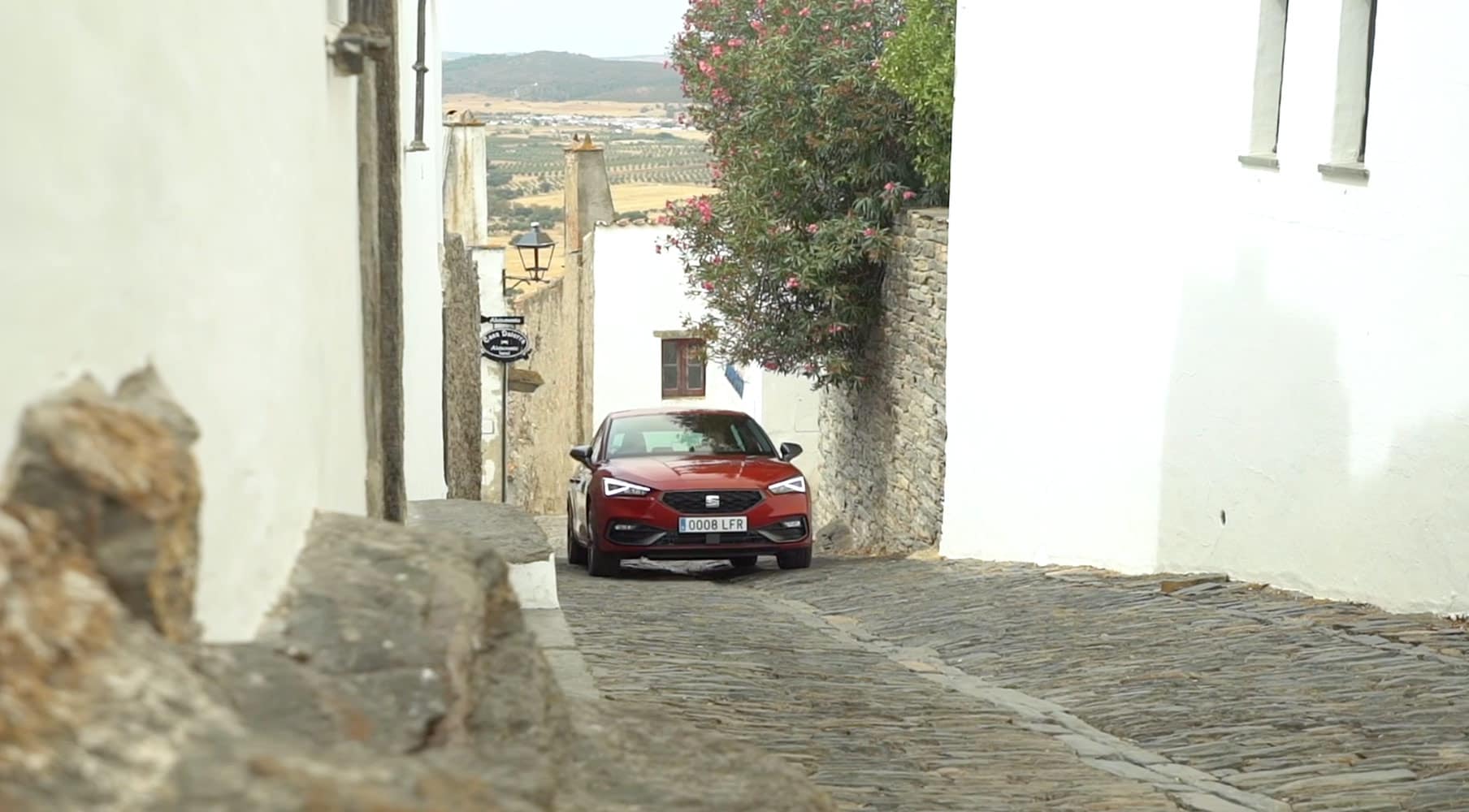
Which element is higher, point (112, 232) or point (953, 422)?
point (112, 232)

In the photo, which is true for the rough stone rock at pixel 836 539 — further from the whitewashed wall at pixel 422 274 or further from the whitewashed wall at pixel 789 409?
the whitewashed wall at pixel 422 274

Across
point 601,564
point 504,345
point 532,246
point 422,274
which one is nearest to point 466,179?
point 532,246

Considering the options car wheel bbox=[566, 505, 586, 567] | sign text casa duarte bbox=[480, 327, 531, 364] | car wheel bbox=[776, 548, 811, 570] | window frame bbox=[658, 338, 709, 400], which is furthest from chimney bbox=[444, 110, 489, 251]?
car wheel bbox=[776, 548, 811, 570]

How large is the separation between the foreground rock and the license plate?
11.3 m

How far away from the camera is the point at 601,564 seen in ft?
51.1

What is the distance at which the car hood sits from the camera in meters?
15.3

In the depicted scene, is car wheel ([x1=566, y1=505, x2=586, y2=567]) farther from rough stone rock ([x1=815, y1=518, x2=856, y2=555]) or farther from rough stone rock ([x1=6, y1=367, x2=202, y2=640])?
rough stone rock ([x1=6, y1=367, x2=202, y2=640])

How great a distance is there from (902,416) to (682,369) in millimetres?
16010

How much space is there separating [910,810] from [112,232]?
12.6 feet

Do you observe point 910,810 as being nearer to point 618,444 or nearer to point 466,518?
point 466,518

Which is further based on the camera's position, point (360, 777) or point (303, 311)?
point (303, 311)

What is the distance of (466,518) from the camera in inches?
393

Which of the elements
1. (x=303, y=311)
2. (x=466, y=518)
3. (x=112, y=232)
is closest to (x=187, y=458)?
(x=112, y=232)

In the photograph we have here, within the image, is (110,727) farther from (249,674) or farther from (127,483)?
(249,674)
